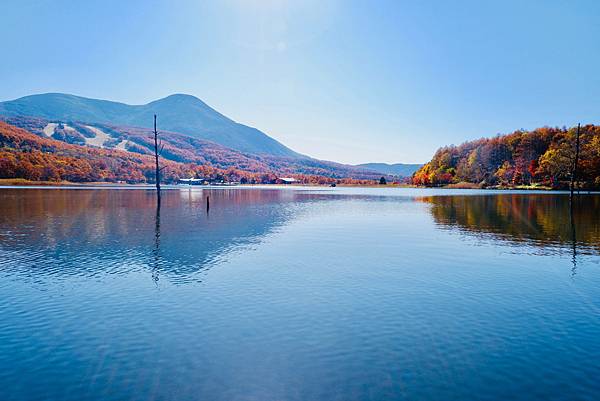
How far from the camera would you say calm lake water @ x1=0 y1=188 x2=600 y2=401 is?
1033cm

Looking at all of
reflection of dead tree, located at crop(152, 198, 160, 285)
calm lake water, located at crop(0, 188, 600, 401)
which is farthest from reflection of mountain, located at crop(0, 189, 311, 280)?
calm lake water, located at crop(0, 188, 600, 401)

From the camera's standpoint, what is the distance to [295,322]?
14945mm

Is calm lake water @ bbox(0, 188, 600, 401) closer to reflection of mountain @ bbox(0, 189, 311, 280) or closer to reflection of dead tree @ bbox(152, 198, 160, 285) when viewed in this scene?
reflection of dead tree @ bbox(152, 198, 160, 285)

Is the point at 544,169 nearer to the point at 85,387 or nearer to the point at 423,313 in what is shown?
the point at 423,313

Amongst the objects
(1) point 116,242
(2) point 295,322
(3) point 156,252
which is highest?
(1) point 116,242

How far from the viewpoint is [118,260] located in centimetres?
2561

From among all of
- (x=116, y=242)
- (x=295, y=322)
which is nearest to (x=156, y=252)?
(x=116, y=242)

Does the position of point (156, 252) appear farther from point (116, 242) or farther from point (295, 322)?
point (295, 322)

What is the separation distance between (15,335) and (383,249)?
24.9m

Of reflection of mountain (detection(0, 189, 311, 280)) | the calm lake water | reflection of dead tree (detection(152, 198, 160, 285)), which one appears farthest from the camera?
reflection of mountain (detection(0, 189, 311, 280))

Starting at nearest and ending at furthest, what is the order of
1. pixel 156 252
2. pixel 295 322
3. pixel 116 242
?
pixel 295 322 < pixel 156 252 < pixel 116 242

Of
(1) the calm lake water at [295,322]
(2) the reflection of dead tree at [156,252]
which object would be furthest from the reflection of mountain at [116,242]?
(1) the calm lake water at [295,322]

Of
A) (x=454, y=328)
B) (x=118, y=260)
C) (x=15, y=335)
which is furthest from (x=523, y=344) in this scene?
(x=118, y=260)

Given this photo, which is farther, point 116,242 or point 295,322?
point 116,242
